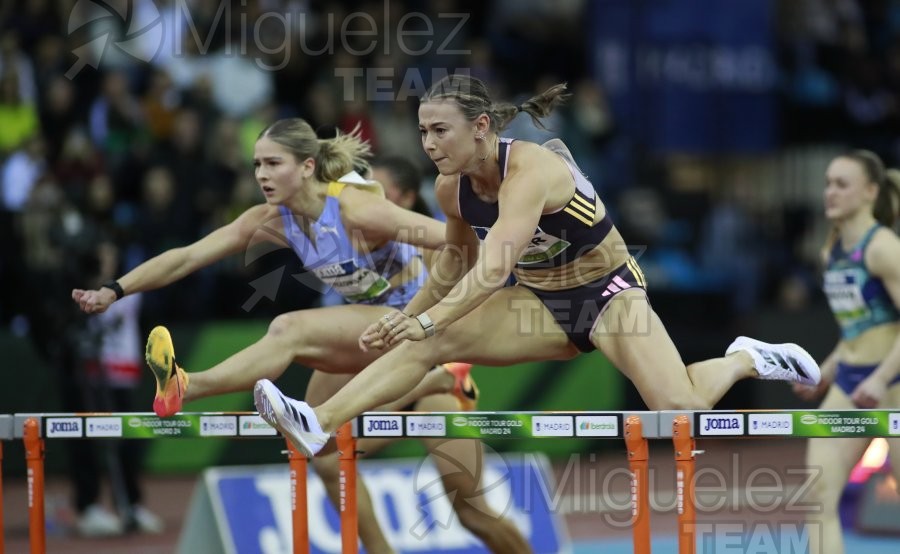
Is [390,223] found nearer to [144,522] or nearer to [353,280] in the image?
[353,280]

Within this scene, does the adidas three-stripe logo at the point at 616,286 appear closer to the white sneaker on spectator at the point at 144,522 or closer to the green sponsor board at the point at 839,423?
the green sponsor board at the point at 839,423

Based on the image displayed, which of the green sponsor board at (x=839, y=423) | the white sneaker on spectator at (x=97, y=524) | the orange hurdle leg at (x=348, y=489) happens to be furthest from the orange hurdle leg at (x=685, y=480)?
the white sneaker on spectator at (x=97, y=524)

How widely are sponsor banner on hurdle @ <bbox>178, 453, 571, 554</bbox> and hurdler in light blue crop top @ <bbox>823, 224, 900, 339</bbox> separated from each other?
8.08 ft

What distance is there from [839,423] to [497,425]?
54.4 inches

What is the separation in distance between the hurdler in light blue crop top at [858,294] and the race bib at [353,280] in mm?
2385

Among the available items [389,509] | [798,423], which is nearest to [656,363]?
[798,423]

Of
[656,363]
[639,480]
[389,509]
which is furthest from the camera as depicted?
[389,509]

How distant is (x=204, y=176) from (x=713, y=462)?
17.1ft

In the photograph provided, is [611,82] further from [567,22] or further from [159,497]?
[159,497]

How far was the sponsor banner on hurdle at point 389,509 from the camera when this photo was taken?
837 centimetres

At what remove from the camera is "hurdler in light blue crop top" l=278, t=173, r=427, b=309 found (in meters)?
6.57

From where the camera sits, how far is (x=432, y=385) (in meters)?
6.95

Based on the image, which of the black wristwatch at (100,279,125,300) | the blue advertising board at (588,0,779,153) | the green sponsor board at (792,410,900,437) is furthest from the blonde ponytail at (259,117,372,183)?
the blue advertising board at (588,0,779,153)

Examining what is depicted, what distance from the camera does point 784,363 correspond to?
614cm
